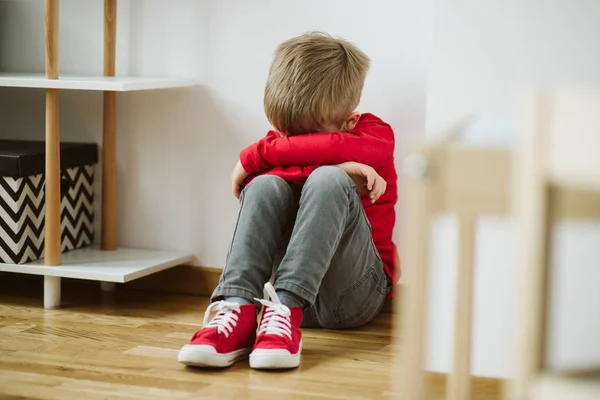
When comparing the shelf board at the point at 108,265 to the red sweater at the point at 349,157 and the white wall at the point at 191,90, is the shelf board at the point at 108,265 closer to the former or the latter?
the white wall at the point at 191,90

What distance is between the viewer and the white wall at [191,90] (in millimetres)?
1837

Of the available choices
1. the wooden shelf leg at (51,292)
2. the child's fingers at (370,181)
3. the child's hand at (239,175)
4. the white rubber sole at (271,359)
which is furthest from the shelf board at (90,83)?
the white rubber sole at (271,359)

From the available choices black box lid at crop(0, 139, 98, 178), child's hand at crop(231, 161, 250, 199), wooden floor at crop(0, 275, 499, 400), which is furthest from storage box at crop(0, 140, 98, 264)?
child's hand at crop(231, 161, 250, 199)

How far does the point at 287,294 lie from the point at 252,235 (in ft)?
0.40

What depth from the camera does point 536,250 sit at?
73 centimetres

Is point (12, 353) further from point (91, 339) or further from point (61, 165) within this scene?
point (61, 165)

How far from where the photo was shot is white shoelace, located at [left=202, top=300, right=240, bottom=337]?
148cm

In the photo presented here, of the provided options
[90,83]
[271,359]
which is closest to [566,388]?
[271,359]

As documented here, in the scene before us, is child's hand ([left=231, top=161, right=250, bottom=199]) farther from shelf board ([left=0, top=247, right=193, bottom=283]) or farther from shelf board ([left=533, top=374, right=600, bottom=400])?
shelf board ([left=533, top=374, right=600, bottom=400])

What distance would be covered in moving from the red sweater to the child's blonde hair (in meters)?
0.04

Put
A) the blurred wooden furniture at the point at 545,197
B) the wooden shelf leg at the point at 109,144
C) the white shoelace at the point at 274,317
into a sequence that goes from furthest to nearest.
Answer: the wooden shelf leg at the point at 109,144, the white shoelace at the point at 274,317, the blurred wooden furniture at the point at 545,197

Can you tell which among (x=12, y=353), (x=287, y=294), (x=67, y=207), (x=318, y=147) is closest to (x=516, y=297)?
(x=287, y=294)

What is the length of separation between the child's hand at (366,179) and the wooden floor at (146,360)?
10.4 inches

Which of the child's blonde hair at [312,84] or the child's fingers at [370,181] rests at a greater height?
the child's blonde hair at [312,84]
